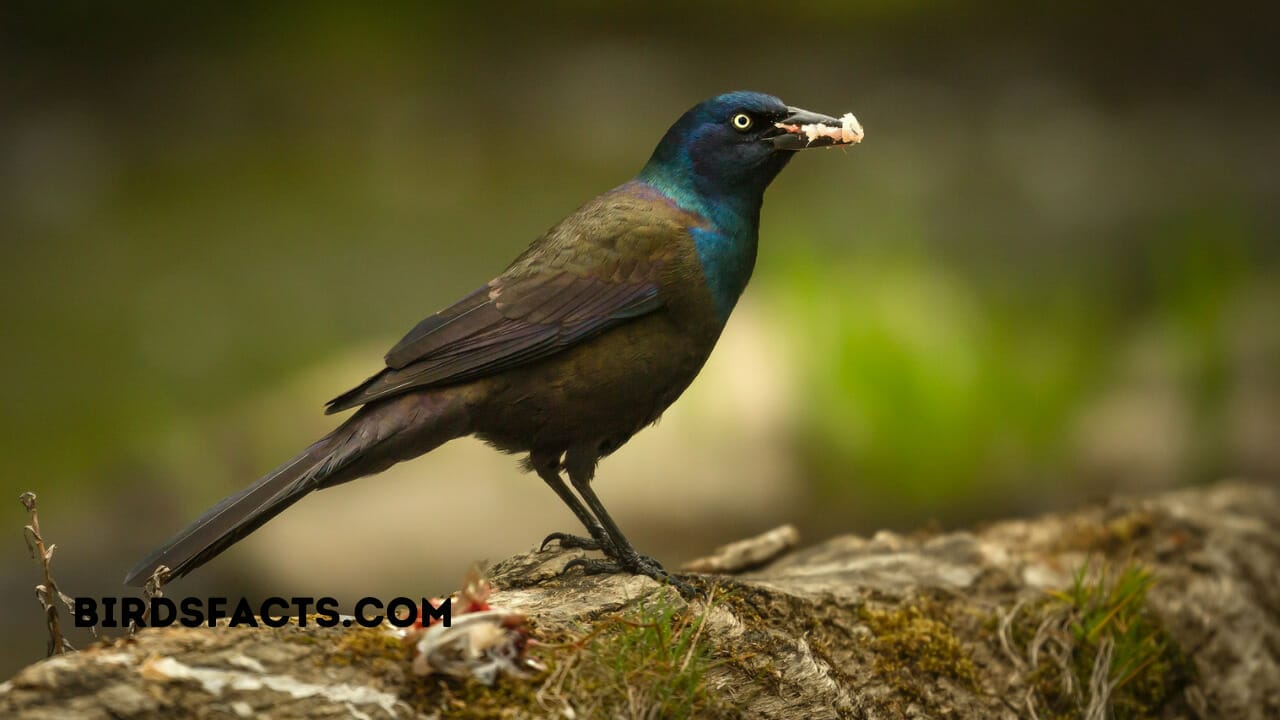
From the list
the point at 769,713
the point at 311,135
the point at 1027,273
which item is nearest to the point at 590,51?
the point at 311,135

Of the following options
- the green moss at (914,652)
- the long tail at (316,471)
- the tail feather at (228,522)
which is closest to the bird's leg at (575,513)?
the long tail at (316,471)

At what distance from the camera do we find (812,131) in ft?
12.5

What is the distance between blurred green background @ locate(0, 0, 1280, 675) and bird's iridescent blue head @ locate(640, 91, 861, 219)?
11.4ft

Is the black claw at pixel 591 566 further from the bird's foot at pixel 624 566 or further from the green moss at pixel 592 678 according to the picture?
the green moss at pixel 592 678

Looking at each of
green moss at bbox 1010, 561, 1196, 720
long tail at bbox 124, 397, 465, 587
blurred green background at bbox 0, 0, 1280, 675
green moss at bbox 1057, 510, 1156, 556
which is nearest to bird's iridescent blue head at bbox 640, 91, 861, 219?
long tail at bbox 124, 397, 465, 587

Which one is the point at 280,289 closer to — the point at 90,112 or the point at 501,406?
the point at 90,112

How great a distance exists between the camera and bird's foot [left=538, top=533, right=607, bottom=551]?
366 cm

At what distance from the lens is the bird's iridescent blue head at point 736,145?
384 centimetres

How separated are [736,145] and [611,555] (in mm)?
1410

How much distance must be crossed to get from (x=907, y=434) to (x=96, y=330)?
536 cm

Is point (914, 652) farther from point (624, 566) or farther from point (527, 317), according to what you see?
point (527, 317)

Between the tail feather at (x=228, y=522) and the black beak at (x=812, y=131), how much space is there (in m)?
1.83

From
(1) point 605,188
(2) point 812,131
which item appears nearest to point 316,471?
(2) point 812,131

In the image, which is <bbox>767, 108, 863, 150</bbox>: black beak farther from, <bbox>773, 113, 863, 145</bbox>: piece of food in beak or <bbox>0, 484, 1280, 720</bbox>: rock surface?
<bbox>0, 484, 1280, 720</bbox>: rock surface
